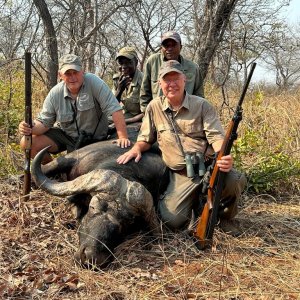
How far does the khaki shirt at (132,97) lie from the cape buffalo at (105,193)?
221cm

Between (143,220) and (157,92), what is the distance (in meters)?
2.39

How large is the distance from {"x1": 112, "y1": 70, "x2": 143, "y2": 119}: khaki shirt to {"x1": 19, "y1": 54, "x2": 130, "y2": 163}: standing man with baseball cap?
4.83ft

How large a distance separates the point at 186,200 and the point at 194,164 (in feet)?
1.19

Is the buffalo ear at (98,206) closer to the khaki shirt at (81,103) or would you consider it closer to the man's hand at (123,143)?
the man's hand at (123,143)

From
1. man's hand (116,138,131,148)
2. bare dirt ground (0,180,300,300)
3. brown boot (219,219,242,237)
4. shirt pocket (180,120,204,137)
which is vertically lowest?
bare dirt ground (0,180,300,300)

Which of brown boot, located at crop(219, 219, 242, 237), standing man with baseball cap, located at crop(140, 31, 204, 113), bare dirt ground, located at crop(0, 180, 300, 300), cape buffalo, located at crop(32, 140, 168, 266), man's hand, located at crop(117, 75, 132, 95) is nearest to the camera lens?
bare dirt ground, located at crop(0, 180, 300, 300)

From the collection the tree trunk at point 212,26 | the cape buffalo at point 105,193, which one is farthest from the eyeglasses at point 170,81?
the tree trunk at point 212,26

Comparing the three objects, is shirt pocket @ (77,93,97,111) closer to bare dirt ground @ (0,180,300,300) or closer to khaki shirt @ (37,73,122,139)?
khaki shirt @ (37,73,122,139)

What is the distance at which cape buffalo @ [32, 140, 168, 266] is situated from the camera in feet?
11.2

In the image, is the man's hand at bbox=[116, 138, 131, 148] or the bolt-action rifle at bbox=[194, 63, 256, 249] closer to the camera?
the bolt-action rifle at bbox=[194, 63, 256, 249]

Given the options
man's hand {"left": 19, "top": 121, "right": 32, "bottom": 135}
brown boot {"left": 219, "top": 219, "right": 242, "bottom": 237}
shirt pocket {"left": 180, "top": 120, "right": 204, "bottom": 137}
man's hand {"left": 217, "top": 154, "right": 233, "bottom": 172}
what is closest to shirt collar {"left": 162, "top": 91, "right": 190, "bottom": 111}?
shirt pocket {"left": 180, "top": 120, "right": 204, "bottom": 137}

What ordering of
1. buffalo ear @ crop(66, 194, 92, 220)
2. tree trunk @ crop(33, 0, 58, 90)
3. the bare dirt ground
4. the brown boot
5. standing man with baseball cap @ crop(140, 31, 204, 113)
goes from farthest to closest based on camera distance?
tree trunk @ crop(33, 0, 58, 90)
standing man with baseball cap @ crop(140, 31, 204, 113)
the brown boot
buffalo ear @ crop(66, 194, 92, 220)
the bare dirt ground

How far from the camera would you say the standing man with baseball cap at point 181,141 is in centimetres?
402

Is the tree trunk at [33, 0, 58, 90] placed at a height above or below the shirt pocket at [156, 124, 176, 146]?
above
